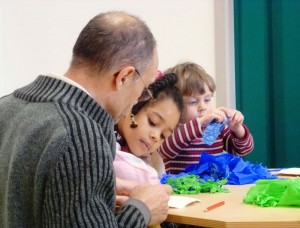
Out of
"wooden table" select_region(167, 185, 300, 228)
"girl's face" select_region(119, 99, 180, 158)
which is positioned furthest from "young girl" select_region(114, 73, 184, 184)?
"wooden table" select_region(167, 185, 300, 228)

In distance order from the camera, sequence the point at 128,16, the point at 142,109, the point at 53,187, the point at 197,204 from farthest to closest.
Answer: the point at 142,109, the point at 197,204, the point at 128,16, the point at 53,187

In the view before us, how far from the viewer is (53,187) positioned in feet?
2.73

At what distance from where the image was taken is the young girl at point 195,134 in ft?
6.17

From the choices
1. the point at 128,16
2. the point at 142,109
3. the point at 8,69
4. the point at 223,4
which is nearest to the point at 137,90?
the point at 128,16

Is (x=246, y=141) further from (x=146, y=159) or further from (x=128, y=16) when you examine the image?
(x=128, y=16)

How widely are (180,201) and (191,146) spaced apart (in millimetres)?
750

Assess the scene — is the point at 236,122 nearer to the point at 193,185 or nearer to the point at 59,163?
the point at 193,185

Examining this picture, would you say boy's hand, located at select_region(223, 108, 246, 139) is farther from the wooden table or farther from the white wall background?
the wooden table

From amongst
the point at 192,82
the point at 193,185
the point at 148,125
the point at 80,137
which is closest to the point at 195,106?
the point at 192,82

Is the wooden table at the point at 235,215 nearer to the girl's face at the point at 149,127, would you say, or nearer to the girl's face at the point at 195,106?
the girl's face at the point at 149,127

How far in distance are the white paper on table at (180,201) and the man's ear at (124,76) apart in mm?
365

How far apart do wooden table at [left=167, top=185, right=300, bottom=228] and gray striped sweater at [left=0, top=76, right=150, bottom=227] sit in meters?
0.17

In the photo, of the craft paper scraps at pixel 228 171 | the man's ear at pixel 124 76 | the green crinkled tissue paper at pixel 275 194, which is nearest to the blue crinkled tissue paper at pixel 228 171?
the craft paper scraps at pixel 228 171

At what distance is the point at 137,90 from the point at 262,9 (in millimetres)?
1983
